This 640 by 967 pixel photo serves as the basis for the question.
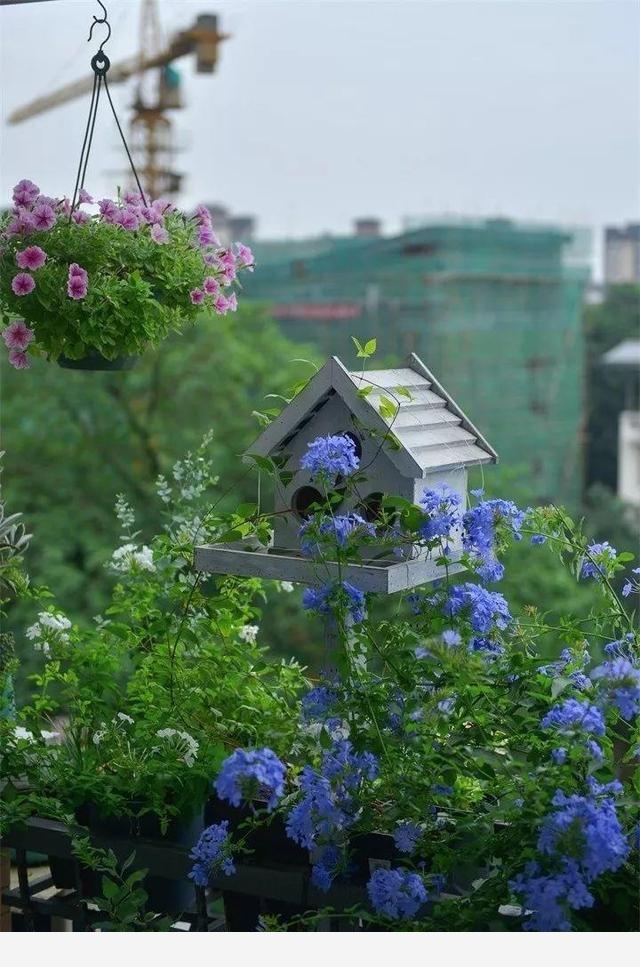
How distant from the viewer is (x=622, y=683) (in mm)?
1452

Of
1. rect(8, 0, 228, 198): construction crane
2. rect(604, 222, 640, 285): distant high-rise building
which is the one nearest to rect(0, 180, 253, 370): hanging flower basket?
rect(8, 0, 228, 198): construction crane

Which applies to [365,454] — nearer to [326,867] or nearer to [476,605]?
[476,605]

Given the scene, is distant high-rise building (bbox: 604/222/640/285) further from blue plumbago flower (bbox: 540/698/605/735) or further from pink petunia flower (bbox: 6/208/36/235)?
blue plumbago flower (bbox: 540/698/605/735)

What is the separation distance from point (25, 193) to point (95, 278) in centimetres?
17

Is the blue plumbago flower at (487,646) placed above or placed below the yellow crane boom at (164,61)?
below

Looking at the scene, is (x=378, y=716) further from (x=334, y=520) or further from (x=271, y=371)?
(x=271, y=371)

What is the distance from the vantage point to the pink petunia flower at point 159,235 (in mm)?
1867

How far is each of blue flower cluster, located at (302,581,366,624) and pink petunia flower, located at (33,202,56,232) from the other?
0.67m

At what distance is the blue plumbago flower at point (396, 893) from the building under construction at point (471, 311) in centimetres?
1175

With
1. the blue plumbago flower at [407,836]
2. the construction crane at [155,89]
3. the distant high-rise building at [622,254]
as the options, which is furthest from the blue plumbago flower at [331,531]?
the distant high-rise building at [622,254]

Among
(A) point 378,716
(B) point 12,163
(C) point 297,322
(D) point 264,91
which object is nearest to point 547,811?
(A) point 378,716

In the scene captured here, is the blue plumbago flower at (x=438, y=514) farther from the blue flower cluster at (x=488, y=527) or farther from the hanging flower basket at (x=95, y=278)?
the hanging flower basket at (x=95, y=278)

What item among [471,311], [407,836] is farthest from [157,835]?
[471,311]

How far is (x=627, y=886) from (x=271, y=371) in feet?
33.3
